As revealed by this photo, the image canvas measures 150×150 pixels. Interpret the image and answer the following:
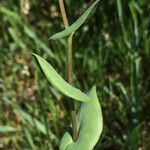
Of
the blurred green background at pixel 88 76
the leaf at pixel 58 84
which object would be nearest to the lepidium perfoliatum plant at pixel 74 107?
the leaf at pixel 58 84

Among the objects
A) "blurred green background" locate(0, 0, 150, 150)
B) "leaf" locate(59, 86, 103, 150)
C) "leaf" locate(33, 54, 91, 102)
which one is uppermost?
"blurred green background" locate(0, 0, 150, 150)

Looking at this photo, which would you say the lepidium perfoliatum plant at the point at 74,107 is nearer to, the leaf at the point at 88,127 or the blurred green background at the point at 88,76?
the leaf at the point at 88,127

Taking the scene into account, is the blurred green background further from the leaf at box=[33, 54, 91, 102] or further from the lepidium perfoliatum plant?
the leaf at box=[33, 54, 91, 102]

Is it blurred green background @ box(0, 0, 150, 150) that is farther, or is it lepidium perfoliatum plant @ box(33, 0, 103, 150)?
blurred green background @ box(0, 0, 150, 150)

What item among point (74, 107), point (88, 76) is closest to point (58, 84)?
point (74, 107)

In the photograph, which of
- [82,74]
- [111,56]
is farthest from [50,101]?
[111,56]

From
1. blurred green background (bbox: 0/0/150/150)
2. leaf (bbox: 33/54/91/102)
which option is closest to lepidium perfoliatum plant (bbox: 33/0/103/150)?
leaf (bbox: 33/54/91/102)
